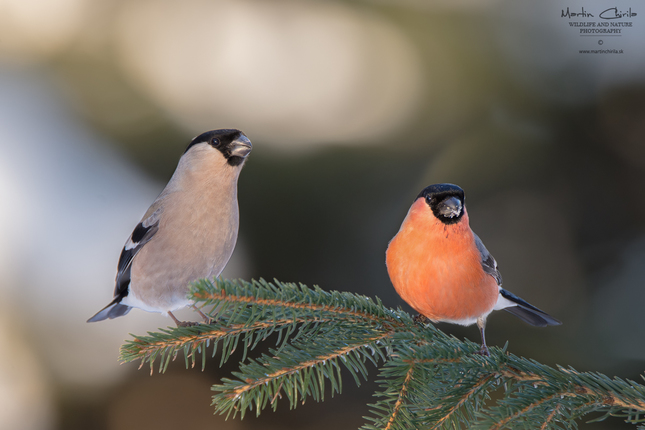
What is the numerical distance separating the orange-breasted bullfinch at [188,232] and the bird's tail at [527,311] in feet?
4.09

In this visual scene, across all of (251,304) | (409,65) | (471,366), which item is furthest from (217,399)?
(409,65)

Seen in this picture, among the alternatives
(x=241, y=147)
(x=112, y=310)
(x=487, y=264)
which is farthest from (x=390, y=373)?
(x=112, y=310)

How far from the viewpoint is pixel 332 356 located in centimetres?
137

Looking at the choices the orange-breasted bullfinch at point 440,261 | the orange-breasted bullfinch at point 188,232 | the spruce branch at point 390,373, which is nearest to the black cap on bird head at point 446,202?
the orange-breasted bullfinch at point 440,261

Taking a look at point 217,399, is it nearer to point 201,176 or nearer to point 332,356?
point 332,356

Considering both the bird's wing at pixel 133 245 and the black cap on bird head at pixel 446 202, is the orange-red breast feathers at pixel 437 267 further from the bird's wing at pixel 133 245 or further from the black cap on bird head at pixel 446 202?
Result: the bird's wing at pixel 133 245

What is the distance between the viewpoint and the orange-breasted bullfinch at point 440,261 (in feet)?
5.67

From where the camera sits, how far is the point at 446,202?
1729 millimetres

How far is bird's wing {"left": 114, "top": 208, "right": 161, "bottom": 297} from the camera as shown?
192 centimetres

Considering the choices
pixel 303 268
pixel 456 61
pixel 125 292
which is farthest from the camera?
pixel 456 61

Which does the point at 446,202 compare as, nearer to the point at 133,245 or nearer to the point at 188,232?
the point at 188,232

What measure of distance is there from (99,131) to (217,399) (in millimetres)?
2357

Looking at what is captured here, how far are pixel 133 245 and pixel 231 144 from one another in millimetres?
584

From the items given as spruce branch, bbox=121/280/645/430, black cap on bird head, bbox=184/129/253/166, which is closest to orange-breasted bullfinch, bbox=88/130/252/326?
black cap on bird head, bbox=184/129/253/166
